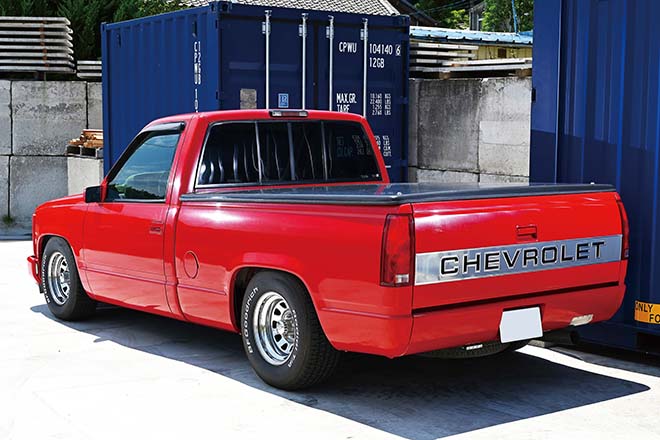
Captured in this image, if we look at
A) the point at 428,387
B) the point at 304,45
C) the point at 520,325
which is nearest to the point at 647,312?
the point at 520,325

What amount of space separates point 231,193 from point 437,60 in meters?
8.04

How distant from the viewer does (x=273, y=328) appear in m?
6.51

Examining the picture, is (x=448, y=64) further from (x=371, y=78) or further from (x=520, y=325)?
(x=520, y=325)

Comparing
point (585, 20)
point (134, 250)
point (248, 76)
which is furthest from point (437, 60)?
point (134, 250)

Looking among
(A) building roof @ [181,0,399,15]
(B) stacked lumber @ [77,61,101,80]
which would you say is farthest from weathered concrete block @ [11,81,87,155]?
(A) building roof @ [181,0,399,15]

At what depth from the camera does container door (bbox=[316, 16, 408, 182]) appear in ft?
38.3

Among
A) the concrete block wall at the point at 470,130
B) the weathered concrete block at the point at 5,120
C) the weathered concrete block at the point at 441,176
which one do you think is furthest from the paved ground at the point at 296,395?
the weathered concrete block at the point at 5,120

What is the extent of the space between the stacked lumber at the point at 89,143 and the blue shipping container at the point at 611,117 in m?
9.27

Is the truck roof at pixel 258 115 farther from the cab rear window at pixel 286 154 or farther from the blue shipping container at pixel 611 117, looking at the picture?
the blue shipping container at pixel 611 117

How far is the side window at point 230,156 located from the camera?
7.30 meters

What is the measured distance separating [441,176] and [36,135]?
7122mm

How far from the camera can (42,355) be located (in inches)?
298

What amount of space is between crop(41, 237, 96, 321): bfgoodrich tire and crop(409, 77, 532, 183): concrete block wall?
5.57 meters

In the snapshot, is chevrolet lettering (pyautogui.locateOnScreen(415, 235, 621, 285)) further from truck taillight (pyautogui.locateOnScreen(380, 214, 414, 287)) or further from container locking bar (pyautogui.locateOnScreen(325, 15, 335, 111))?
container locking bar (pyautogui.locateOnScreen(325, 15, 335, 111))
